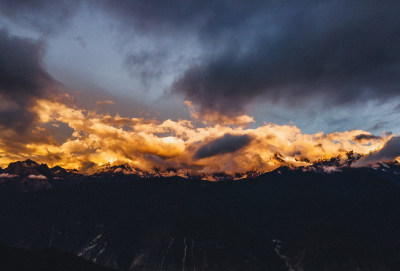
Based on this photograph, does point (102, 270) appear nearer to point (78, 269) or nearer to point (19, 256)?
point (78, 269)

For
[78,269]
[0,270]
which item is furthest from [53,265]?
[0,270]

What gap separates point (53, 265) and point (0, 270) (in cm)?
3092

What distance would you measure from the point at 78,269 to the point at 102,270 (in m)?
15.3

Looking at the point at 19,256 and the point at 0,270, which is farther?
the point at 19,256

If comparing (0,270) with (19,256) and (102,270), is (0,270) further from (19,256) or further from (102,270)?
(102,270)

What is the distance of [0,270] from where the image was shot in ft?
558

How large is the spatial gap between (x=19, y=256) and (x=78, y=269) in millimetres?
38205

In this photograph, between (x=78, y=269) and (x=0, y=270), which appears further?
(x=78, y=269)

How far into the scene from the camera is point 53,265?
193 m

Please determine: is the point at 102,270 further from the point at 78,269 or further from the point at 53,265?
the point at 53,265

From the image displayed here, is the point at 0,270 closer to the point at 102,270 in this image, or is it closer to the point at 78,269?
the point at 78,269


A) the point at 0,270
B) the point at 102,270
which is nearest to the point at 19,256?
the point at 0,270

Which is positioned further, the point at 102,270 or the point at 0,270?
the point at 102,270

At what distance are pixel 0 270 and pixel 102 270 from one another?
58445 millimetres
